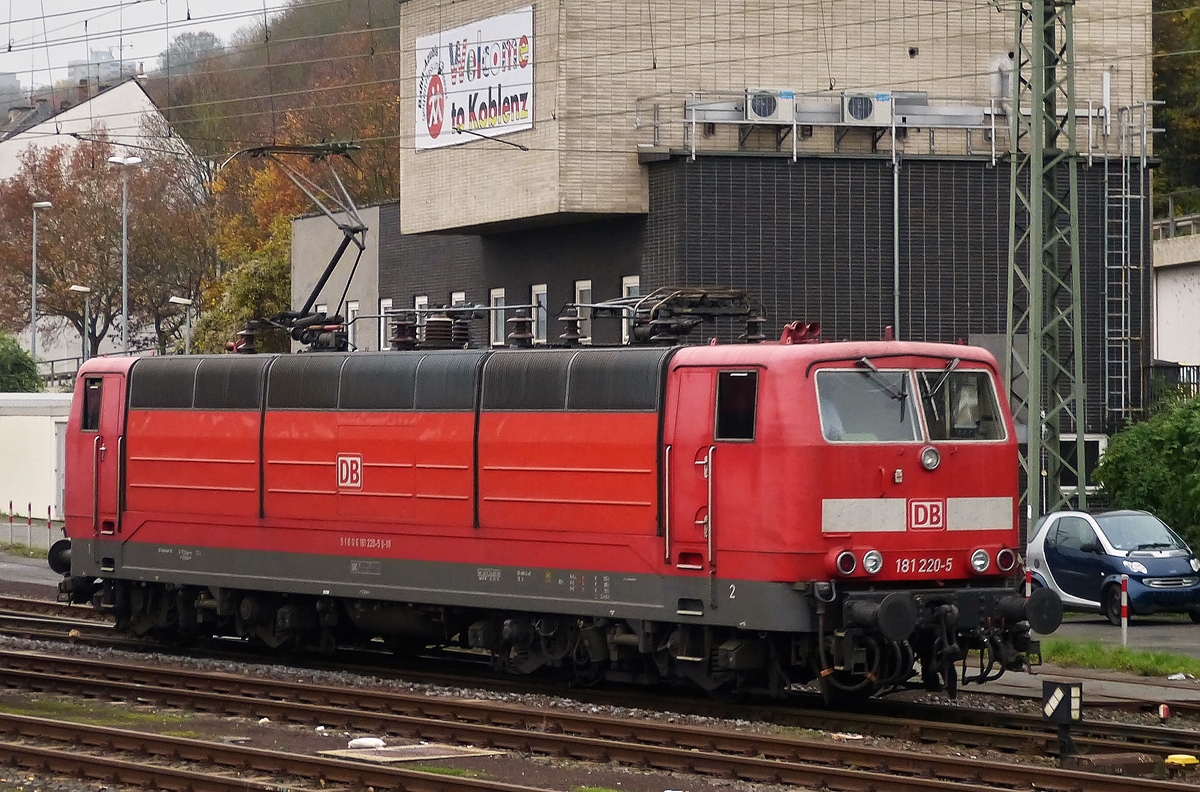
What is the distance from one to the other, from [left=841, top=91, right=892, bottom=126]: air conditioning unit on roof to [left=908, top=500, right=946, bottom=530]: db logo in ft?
58.1

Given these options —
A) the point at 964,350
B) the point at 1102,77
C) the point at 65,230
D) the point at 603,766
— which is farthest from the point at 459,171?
the point at 65,230

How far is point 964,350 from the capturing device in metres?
16.2

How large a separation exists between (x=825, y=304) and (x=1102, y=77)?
6651 millimetres

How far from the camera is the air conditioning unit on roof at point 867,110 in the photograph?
32188 mm

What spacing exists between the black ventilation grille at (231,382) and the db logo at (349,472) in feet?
4.65

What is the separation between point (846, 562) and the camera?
48.6 ft

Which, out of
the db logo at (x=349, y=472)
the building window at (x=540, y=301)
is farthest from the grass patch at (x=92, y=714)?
the building window at (x=540, y=301)

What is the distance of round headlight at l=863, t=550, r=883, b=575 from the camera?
585 inches

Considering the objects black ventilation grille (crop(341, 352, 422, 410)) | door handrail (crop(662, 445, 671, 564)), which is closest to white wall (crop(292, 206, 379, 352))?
black ventilation grille (crop(341, 352, 422, 410))

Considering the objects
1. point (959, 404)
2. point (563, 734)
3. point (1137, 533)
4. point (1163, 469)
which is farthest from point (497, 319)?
point (563, 734)

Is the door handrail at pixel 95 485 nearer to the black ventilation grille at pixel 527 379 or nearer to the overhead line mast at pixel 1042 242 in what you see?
the black ventilation grille at pixel 527 379

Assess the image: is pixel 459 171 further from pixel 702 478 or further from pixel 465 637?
pixel 702 478

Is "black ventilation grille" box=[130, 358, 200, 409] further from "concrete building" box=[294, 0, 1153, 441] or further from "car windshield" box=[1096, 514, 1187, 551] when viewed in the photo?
"car windshield" box=[1096, 514, 1187, 551]

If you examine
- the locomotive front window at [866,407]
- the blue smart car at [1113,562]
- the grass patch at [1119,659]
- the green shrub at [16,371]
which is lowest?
the grass patch at [1119,659]
